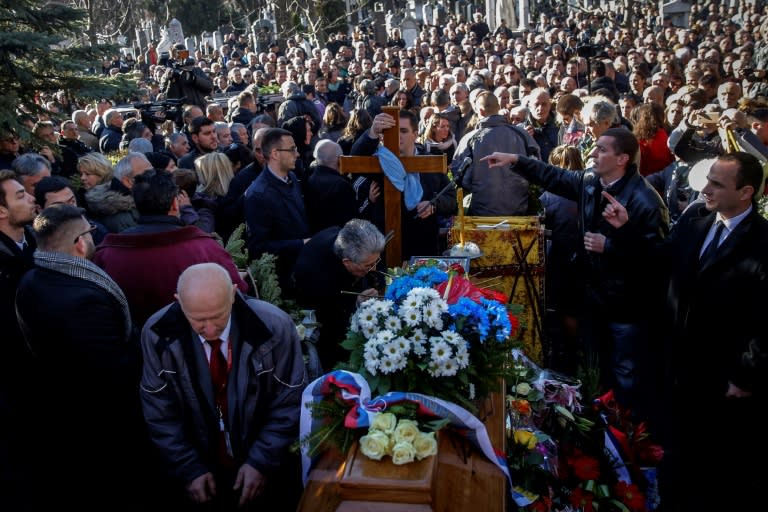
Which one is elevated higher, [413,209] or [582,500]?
[413,209]

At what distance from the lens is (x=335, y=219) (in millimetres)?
5555

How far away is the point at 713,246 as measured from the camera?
3869 mm

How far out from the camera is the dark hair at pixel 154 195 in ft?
12.1

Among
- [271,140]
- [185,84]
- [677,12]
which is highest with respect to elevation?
[677,12]

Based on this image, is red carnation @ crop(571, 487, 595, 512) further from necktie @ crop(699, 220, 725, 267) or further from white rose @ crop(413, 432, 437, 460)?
necktie @ crop(699, 220, 725, 267)

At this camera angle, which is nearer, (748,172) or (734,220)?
(748,172)

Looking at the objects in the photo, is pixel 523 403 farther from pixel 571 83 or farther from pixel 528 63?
pixel 528 63

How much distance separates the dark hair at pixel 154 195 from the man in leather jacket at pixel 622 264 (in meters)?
2.33

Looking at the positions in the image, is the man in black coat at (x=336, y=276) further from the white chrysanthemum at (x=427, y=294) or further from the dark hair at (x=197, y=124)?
the dark hair at (x=197, y=124)

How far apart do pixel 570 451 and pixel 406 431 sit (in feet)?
4.43

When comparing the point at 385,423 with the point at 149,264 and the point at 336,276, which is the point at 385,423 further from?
the point at 149,264

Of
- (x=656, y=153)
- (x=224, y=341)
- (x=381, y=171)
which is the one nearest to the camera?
(x=224, y=341)

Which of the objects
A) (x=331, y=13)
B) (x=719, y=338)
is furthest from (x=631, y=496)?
(x=331, y=13)

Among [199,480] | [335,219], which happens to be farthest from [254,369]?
[335,219]
